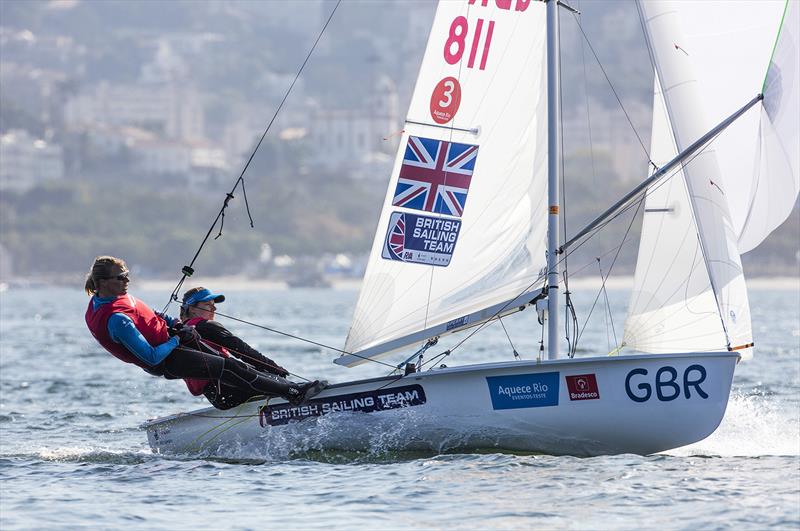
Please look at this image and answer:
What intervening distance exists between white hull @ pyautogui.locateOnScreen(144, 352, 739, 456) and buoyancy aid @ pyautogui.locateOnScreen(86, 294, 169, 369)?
2.53ft

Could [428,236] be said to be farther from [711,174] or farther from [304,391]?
[711,174]

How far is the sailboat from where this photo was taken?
352 inches

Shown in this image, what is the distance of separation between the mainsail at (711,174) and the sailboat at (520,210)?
0.01m

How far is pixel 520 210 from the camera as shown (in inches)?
364

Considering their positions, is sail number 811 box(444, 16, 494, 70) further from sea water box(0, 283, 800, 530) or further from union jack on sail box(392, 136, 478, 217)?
sea water box(0, 283, 800, 530)

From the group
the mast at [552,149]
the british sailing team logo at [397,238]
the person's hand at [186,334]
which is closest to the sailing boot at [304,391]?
the person's hand at [186,334]

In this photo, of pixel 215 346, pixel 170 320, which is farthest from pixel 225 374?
pixel 170 320

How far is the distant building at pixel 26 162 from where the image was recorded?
119m

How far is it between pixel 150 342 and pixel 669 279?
→ 319 cm

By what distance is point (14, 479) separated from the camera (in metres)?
8.72

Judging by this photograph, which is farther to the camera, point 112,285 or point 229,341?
point 229,341

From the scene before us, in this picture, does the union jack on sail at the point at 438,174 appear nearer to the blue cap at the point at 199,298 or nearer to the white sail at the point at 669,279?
the white sail at the point at 669,279

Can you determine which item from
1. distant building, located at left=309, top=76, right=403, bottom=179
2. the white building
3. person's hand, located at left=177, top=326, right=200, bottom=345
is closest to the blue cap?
person's hand, located at left=177, top=326, right=200, bottom=345

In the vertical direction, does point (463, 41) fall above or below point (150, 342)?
above
